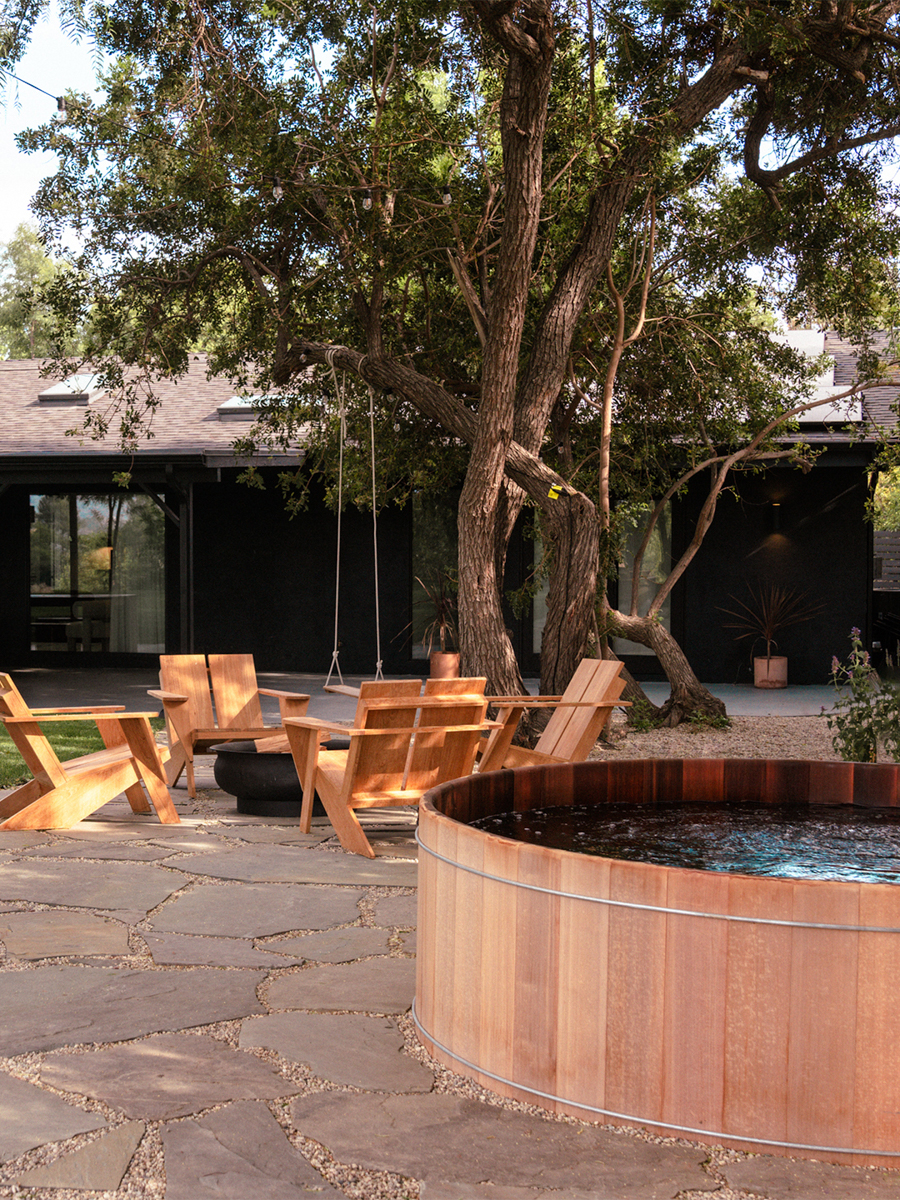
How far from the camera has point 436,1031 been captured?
3.03 m

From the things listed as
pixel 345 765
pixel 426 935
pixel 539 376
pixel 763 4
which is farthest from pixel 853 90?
pixel 426 935

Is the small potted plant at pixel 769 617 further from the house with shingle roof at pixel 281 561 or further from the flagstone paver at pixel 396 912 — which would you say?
the flagstone paver at pixel 396 912

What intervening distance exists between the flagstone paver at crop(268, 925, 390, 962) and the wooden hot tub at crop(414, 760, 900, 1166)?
1.05 m

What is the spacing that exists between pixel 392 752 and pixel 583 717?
4.19ft

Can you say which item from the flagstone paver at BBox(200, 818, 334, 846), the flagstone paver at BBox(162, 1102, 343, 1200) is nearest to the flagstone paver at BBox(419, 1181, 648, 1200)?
the flagstone paver at BBox(162, 1102, 343, 1200)

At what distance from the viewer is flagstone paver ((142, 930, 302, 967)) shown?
379 cm

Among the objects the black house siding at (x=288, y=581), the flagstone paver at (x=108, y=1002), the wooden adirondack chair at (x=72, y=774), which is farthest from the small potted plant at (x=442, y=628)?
the flagstone paver at (x=108, y=1002)

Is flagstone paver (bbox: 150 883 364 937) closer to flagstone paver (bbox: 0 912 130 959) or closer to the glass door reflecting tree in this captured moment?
flagstone paver (bbox: 0 912 130 959)

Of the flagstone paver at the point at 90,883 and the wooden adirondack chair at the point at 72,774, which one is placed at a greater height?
the wooden adirondack chair at the point at 72,774

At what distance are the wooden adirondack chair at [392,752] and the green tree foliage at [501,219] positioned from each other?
2.60 meters

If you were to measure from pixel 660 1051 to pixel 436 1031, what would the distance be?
73cm

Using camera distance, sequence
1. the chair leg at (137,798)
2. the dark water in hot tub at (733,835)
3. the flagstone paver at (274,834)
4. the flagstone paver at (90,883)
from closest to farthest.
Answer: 1. the dark water in hot tub at (733,835)
2. the flagstone paver at (90,883)
3. the flagstone paver at (274,834)
4. the chair leg at (137,798)

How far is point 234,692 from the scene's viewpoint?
741 centimetres

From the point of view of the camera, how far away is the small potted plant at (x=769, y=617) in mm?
13258
